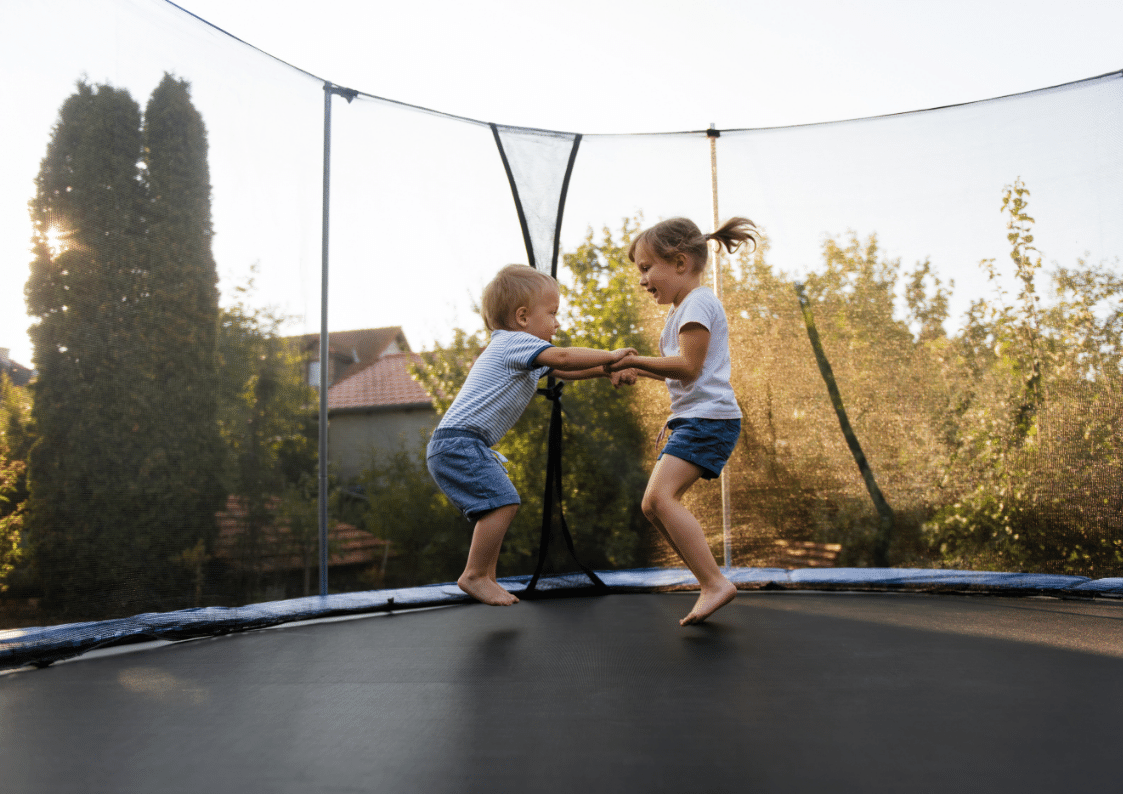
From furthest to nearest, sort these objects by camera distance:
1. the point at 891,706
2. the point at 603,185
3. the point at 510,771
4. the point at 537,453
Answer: the point at 537,453
the point at 603,185
the point at 891,706
the point at 510,771

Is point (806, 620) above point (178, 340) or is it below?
below

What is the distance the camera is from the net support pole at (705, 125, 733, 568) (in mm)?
2379

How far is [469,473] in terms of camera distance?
167cm

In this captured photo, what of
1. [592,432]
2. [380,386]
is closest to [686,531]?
[592,432]

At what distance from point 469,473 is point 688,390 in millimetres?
517

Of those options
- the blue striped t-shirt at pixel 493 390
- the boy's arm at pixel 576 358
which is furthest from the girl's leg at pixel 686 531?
the blue striped t-shirt at pixel 493 390

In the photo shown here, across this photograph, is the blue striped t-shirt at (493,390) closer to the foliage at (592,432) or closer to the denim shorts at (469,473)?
the denim shorts at (469,473)

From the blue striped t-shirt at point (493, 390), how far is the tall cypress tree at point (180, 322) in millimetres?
625

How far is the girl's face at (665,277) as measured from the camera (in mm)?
1729

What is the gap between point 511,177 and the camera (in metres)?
2.35

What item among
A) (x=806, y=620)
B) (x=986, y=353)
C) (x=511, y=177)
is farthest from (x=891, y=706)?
(x=511, y=177)

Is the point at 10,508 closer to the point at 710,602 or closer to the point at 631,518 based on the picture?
the point at 710,602

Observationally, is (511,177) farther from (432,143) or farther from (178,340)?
(178,340)

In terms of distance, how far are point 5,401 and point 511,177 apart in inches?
57.3
